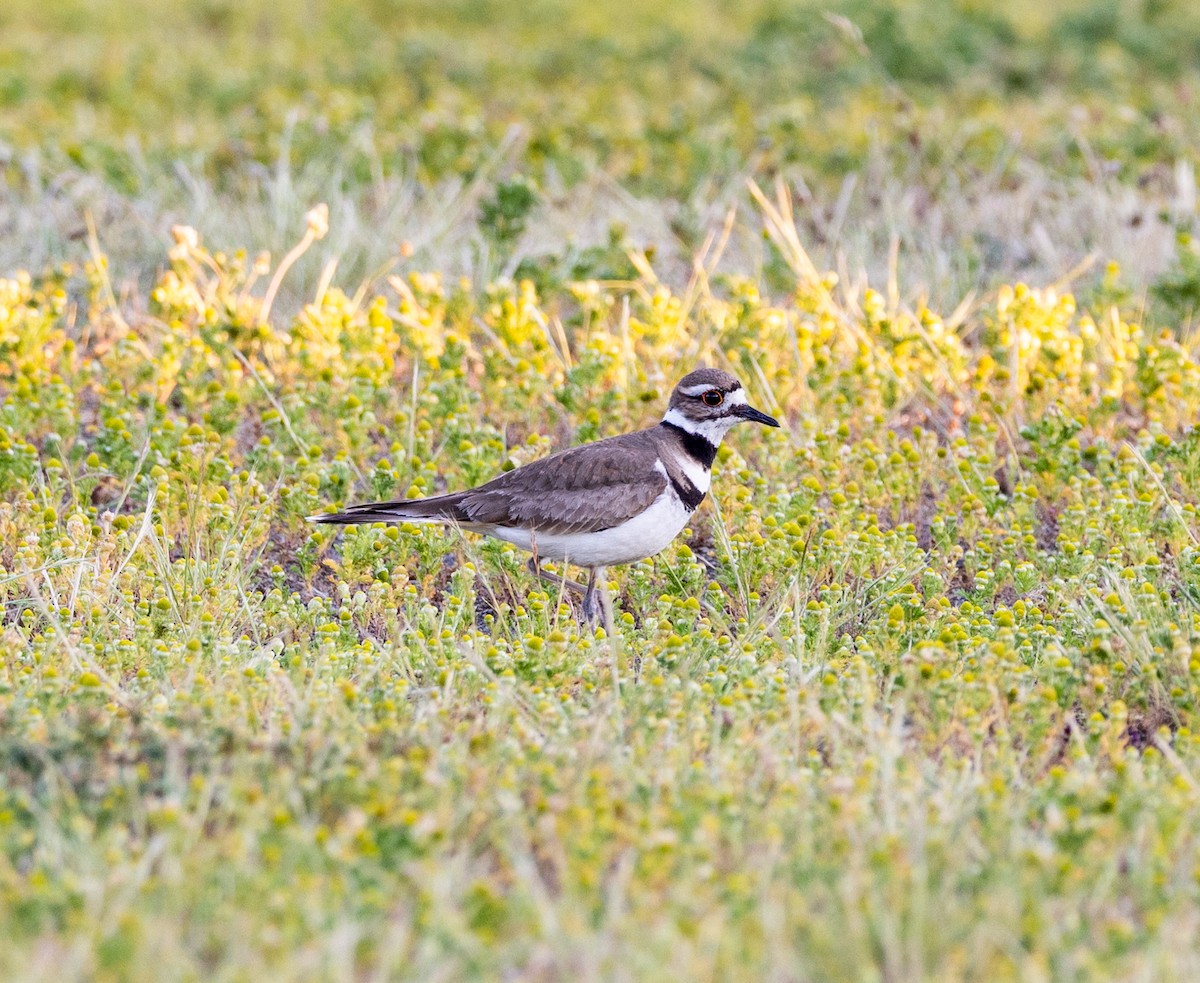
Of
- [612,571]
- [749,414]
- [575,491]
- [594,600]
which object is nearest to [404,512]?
[575,491]

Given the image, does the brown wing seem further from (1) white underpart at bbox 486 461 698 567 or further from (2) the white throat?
(2) the white throat

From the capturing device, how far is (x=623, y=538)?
5.76 metres

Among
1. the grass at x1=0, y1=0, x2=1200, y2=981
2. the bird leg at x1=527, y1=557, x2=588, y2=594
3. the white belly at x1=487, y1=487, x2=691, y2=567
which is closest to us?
the grass at x1=0, y1=0, x2=1200, y2=981

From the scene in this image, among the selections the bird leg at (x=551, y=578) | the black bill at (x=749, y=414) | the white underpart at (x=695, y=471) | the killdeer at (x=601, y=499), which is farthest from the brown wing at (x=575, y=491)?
the black bill at (x=749, y=414)

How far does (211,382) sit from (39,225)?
9.05ft

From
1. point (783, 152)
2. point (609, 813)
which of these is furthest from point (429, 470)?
point (783, 152)

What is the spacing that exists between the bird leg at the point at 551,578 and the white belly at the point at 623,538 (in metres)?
0.13

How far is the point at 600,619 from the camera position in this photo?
5.97 metres

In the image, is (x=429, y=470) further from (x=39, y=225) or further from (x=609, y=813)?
(x=39, y=225)

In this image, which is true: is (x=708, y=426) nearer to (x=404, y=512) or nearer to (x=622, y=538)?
(x=622, y=538)

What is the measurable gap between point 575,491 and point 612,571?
61 centimetres

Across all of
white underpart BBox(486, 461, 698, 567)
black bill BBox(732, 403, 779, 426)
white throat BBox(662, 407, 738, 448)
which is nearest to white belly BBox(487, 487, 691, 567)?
white underpart BBox(486, 461, 698, 567)

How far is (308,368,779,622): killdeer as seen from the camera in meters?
5.80

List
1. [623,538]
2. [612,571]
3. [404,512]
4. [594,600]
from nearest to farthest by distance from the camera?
[623,538], [404,512], [594,600], [612,571]
